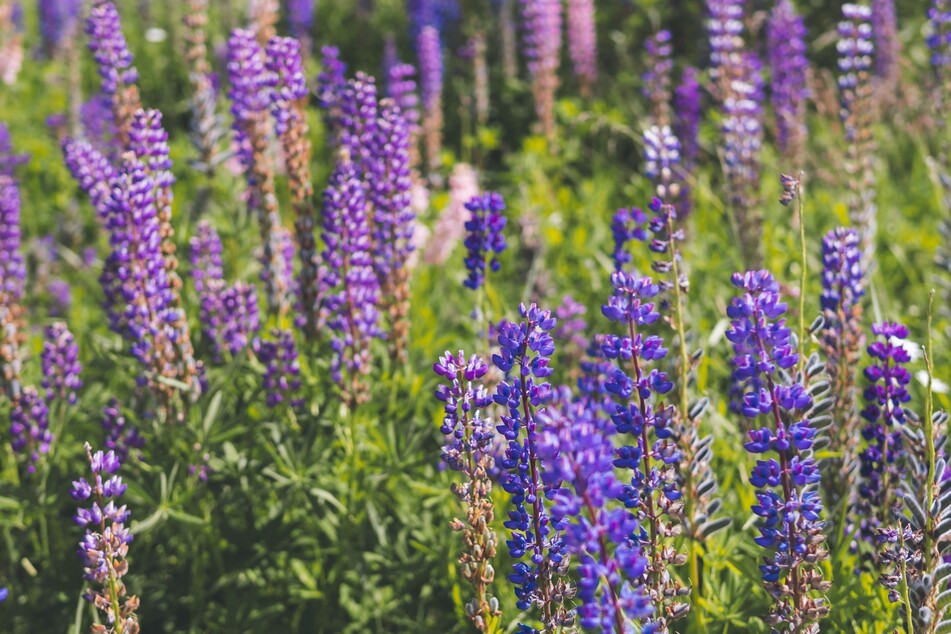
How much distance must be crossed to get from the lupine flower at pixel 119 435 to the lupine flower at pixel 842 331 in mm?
2396

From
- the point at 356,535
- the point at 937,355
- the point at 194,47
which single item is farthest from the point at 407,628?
the point at 194,47

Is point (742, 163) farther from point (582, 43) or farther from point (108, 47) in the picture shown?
point (582, 43)

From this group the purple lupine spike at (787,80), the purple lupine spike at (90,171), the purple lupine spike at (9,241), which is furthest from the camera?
the purple lupine spike at (787,80)

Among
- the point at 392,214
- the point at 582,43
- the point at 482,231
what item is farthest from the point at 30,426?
the point at 582,43

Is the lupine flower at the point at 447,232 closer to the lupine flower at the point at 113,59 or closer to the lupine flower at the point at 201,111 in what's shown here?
the lupine flower at the point at 201,111

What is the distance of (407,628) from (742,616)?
132cm

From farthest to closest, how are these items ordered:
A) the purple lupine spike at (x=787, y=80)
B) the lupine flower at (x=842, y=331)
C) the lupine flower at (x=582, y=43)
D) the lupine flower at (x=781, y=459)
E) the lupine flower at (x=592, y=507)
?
1. the lupine flower at (x=582, y=43)
2. the purple lupine spike at (x=787, y=80)
3. the lupine flower at (x=842, y=331)
4. the lupine flower at (x=781, y=459)
5. the lupine flower at (x=592, y=507)

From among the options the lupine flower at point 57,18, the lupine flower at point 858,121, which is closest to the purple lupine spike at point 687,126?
the lupine flower at point 858,121

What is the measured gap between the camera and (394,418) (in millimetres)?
3934

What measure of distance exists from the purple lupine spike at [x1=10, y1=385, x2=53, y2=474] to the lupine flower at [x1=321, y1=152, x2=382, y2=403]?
107 centimetres

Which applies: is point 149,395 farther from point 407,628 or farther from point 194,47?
point 194,47

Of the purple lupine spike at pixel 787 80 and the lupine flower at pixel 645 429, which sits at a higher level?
the purple lupine spike at pixel 787 80

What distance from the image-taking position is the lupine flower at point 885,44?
23.2 ft

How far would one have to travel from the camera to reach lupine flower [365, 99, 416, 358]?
387 cm
